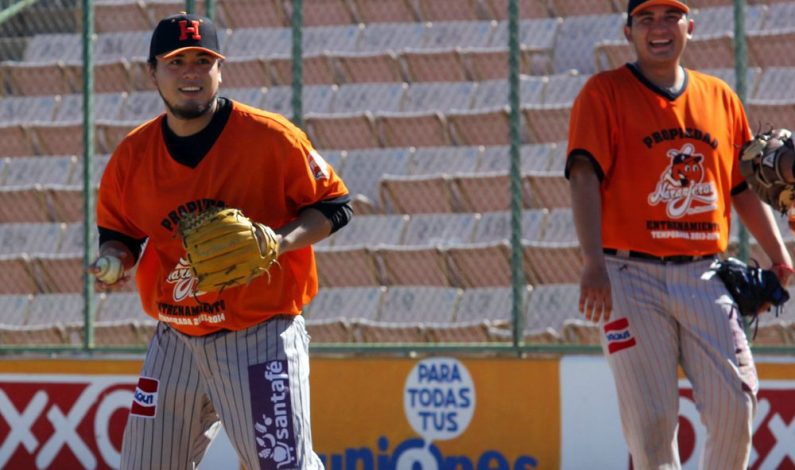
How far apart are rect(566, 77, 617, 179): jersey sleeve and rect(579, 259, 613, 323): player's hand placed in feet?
1.41

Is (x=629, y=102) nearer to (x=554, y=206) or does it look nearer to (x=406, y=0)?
(x=554, y=206)

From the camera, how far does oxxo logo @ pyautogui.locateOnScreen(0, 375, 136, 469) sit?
874 cm

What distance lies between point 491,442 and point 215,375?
3862 millimetres

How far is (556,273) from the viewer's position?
32.7 feet

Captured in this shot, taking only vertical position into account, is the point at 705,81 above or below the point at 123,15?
below

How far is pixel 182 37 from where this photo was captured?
15.4 ft

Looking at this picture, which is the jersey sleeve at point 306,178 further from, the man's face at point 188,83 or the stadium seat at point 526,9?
the stadium seat at point 526,9

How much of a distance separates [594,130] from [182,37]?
169cm

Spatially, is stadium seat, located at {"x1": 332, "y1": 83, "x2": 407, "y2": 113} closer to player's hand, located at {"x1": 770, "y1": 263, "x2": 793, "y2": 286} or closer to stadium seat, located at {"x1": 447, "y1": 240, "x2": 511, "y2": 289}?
stadium seat, located at {"x1": 447, "y1": 240, "x2": 511, "y2": 289}

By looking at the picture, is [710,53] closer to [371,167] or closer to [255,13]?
[371,167]

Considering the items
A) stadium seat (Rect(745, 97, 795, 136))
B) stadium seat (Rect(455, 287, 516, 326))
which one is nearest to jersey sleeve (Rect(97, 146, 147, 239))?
stadium seat (Rect(455, 287, 516, 326))

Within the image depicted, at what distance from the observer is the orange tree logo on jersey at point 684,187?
5379mm

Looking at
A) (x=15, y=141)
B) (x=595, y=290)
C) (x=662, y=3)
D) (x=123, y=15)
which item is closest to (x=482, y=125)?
(x=123, y=15)

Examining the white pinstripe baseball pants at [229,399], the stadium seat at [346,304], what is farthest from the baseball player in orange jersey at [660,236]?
the stadium seat at [346,304]
